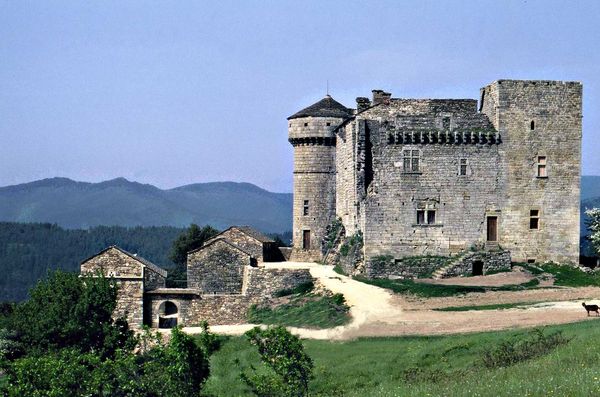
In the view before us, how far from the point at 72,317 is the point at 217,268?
433 inches

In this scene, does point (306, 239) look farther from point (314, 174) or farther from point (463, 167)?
point (463, 167)

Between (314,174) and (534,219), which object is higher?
(314,174)

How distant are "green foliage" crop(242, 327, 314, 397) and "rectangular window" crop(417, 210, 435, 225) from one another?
20178mm

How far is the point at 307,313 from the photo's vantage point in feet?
141

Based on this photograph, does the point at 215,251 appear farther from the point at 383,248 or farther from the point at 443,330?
the point at 443,330

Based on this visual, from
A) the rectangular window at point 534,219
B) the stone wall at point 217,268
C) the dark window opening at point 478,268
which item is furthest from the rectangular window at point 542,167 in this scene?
the stone wall at point 217,268

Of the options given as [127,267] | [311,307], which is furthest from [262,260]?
[311,307]

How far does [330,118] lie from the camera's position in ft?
190

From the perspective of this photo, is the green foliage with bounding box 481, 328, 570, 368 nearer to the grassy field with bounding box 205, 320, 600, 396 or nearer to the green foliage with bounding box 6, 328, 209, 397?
the grassy field with bounding box 205, 320, 600, 396

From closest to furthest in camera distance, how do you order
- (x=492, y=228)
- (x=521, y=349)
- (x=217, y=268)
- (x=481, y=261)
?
1. (x=521, y=349)
2. (x=481, y=261)
3. (x=492, y=228)
4. (x=217, y=268)

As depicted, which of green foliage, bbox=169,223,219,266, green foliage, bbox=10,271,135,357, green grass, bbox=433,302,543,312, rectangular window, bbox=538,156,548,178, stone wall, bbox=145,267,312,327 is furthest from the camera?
green foliage, bbox=169,223,219,266

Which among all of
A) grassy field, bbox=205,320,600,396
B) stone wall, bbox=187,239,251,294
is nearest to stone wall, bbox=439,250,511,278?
grassy field, bbox=205,320,600,396

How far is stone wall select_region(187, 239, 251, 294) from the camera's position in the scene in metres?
52.6

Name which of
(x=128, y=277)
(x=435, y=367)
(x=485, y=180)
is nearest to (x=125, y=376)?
(x=435, y=367)
